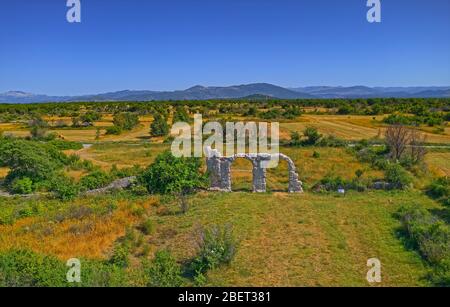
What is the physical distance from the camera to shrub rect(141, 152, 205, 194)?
19.5 m

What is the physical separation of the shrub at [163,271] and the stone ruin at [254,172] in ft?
28.6

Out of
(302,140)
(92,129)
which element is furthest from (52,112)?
(302,140)

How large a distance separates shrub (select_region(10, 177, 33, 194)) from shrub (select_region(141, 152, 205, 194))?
620 cm

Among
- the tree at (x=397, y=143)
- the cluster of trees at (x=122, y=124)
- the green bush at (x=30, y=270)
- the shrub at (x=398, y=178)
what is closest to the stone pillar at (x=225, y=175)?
the shrub at (x=398, y=178)

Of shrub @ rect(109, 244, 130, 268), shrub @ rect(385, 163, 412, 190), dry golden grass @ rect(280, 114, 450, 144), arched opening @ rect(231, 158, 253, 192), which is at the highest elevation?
dry golden grass @ rect(280, 114, 450, 144)

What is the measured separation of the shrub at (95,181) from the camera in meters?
21.3

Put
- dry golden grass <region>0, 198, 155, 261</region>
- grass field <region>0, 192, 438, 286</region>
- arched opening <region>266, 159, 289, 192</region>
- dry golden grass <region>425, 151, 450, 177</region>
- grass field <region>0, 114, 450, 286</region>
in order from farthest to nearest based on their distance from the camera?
1. dry golden grass <region>425, 151, 450, 177</region>
2. arched opening <region>266, 159, 289, 192</region>
3. dry golden grass <region>0, 198, 155, 261</region>
4. grass field <region>0, 114, 450, 286</region>
5. grass field <region>0, 192, 438, 286</region>

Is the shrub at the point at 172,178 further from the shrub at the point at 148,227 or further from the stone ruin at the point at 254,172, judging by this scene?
the shrub at the point at 148,227

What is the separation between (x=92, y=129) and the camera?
53281mm

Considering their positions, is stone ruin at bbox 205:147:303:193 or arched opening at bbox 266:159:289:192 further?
arched opening at bbox 266:159:289:192

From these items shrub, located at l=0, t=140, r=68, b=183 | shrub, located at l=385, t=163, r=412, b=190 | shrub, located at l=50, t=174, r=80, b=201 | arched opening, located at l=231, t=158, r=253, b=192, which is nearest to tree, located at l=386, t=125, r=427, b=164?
shrub, located at l=385, t=163, r=412, b=190

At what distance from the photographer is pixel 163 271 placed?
436 inches

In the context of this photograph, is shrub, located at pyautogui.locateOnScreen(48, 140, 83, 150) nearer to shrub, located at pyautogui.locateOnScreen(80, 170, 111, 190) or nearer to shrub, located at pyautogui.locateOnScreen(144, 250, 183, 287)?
shrub, located at pyautogui.locateOnScreen(80, 170, 111, 190)
